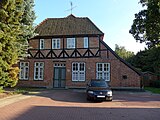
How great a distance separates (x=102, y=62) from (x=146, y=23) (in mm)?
7043

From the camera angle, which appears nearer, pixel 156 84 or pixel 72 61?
pixel 72 61

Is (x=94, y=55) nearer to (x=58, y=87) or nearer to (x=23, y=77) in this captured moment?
(x=58, y=87)

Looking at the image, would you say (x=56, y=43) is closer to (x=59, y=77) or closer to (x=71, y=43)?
(x=71, y=43)


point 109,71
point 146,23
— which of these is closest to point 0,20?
point 109,71

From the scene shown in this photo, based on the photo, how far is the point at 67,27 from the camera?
3212 cm

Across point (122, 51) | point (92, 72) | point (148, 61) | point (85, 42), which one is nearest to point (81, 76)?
point (92, 72)

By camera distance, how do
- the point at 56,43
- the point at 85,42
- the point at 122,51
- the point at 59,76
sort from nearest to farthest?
the point at 85,42
the point at 59,76
the point at 56,43
the point at 122,51

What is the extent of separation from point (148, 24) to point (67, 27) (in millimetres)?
9710

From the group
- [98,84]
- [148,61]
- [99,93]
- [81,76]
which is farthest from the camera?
[148,61]

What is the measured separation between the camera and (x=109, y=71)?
2986 cm

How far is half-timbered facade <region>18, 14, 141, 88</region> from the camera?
29703mm

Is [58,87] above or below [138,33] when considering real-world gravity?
below

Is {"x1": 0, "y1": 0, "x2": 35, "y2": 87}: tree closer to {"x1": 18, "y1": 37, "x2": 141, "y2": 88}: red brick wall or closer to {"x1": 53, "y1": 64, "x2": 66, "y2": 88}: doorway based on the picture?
{"x1": 18, "y1": 37, "x2": 141, "y2": 88}: red brick wall

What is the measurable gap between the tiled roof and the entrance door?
429cm
